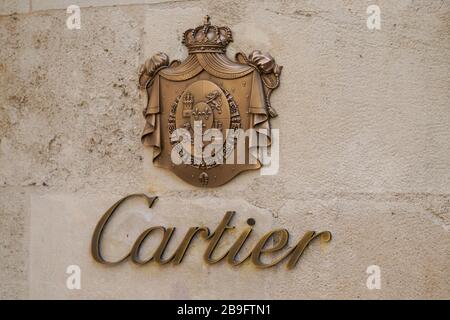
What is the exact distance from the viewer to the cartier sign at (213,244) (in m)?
3.56

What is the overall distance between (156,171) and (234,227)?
20.2 inches

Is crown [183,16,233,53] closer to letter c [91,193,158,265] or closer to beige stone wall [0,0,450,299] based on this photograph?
beige stone wall [0,0,450,299]

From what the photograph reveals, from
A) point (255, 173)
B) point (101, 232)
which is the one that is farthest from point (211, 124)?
point (101, 232)

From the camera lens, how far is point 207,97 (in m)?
3.63

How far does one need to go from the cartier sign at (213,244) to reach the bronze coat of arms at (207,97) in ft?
0.81

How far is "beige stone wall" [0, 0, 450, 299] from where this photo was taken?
11.3 ft

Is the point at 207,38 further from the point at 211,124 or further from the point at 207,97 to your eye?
the point at 211,124

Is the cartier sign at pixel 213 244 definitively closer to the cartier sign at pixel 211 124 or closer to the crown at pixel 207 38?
the cartier sign at pixel 211 124

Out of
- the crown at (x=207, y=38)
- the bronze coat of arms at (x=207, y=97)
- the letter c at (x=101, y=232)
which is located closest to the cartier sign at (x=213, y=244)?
the letter c at (x=101, y=232)

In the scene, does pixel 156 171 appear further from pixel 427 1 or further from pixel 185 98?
pixel 427 1

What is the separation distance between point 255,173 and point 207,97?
0.45m

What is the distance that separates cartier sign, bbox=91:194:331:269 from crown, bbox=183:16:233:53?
2.68 ft
